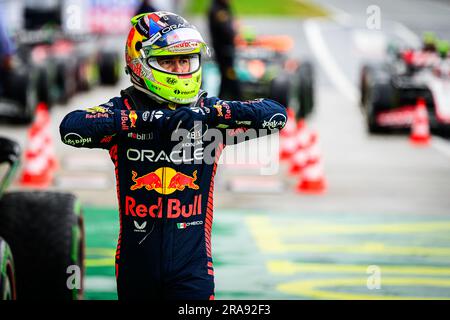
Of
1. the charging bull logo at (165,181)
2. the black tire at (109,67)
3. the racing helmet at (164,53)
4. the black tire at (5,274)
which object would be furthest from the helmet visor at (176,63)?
the black tire at (109,67)

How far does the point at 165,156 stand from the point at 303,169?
7770 millimetres

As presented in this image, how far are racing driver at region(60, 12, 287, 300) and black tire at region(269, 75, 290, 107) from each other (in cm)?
1290

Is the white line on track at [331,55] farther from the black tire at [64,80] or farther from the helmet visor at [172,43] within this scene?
the helmet visor at [172,43]

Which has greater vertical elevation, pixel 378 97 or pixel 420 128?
pixel 378 97

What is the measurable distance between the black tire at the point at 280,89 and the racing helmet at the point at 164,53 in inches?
509

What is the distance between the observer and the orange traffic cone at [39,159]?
1226cm

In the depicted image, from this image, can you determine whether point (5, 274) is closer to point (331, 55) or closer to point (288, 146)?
point (288, 146)

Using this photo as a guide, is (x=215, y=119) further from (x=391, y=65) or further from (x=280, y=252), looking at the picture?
(x=391, y=65)

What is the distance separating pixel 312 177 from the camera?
12.2 m

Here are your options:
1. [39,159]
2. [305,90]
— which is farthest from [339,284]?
[305,90]

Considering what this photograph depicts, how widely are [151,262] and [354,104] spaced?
17601mm

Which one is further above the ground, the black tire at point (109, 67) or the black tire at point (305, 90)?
the black tire at point (109, 67)
